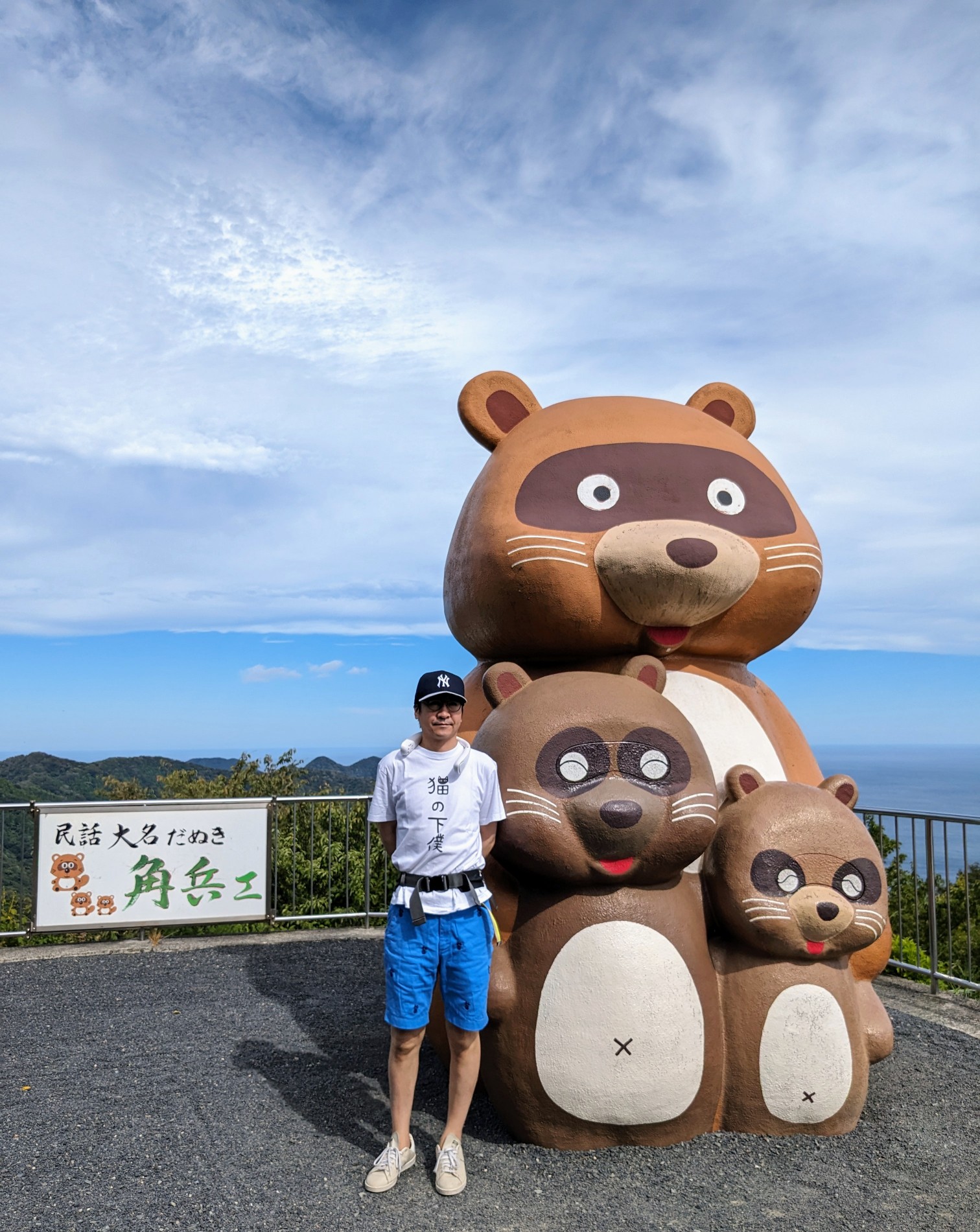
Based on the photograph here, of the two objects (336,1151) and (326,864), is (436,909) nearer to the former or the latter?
(336,1151)

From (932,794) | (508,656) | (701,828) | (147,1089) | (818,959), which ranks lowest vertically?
(932,794)

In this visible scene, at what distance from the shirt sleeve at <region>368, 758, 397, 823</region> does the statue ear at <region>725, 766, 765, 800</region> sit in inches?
59.2

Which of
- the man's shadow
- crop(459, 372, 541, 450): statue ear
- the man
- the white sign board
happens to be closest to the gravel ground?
the man's shadow

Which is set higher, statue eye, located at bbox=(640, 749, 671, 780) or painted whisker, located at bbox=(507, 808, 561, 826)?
statue eye, located at bbox=(640, 749, 671, 780)

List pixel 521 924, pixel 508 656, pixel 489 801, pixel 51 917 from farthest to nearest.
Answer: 1. pixel 51 917
2. pixel 508 656
3. pixel 521 924
4. pixel 489 801

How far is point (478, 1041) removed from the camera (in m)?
3.37

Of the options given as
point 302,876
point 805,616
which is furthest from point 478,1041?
point 302,876

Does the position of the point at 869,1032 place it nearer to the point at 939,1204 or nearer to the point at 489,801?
the point at 939,1204

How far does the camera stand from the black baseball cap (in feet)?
10.8

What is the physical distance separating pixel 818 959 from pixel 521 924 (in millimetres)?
1216

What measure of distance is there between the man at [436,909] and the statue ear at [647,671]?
3.09 feet

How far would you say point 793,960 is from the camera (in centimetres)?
365

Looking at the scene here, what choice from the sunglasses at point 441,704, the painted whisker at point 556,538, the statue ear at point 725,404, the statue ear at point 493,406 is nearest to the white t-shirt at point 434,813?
the sunglasses at point 441,704

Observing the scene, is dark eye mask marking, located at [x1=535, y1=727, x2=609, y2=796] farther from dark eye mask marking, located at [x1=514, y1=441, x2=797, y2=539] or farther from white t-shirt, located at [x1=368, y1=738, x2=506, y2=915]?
dark eye mask marking, located at [x1=514, y1=441, x2=797, y2=539]
